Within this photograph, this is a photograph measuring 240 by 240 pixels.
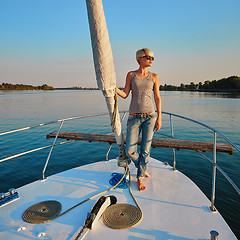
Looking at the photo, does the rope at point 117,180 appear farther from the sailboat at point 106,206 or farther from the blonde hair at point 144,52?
the blonde hair at point 144,52

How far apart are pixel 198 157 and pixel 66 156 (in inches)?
241

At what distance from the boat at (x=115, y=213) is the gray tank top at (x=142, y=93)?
109cm

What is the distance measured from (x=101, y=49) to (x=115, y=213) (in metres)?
2.03

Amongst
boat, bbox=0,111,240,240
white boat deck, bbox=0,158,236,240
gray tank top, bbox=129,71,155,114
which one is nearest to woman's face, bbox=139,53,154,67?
gray tank top, bbox=129,71,155,114

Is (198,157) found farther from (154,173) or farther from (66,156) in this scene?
(66,156)

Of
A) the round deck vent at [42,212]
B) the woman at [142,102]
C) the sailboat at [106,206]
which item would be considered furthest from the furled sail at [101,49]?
the round deck vent at [42,212]

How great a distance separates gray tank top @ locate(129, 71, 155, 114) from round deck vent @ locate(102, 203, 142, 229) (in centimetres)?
142

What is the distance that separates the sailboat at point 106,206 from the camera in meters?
1.77

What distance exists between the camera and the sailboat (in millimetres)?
1767

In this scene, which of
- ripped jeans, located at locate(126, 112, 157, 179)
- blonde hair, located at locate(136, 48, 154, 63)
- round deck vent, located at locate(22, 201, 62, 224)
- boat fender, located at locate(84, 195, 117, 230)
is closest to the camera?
boat fender, located at locate(84, 195, 117, 230)

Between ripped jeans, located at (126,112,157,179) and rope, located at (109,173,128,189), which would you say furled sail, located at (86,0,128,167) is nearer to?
ripped jeans, located at (126,112,157,179)

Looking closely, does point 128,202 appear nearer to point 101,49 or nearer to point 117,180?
point 117,180

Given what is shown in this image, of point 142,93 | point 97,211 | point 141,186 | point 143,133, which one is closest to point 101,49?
point 142,93

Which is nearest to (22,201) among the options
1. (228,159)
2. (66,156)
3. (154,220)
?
(154,220)
